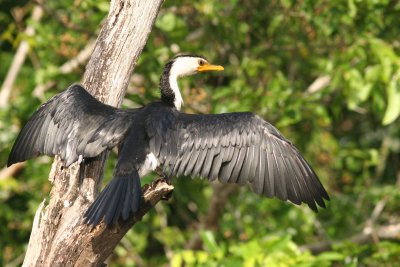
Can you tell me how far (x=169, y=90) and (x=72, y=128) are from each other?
1.10 metres

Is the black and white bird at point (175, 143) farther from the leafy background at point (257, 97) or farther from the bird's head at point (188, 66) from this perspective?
the bird's head at point (188, 66)

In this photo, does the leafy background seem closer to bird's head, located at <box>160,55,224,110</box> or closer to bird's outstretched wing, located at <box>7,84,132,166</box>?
bird's head, located at <box>160,55,224,110</box>

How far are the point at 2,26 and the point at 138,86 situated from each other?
2.43 m

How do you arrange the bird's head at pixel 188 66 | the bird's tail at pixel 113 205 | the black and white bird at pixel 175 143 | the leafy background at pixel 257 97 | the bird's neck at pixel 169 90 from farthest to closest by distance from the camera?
the leafy background at pixel 257 97 → the bird's head at pixel 188 66 → the bird's neck at pixel 169 90 → the black and white bird at pixel 175 143 → the bird's tail at pixel 113 205

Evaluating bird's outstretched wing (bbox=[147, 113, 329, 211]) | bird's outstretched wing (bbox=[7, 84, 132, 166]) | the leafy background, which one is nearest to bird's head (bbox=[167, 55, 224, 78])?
the leafy background

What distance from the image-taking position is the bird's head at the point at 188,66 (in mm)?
6695

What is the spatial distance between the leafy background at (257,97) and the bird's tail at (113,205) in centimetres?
145

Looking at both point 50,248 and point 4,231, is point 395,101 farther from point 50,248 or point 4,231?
point 4,231

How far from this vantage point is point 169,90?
645 centimetres

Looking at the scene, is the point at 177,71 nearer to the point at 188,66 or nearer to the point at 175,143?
the point at 188,66

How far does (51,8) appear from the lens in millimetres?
9227

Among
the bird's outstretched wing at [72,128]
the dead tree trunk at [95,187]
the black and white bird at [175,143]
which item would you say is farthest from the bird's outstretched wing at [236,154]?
the dead tree trunk at [95,187]

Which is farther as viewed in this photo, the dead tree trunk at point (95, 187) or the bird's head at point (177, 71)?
the bird's head at point (177, 71)

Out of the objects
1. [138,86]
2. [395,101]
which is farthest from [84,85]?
[395,101]
